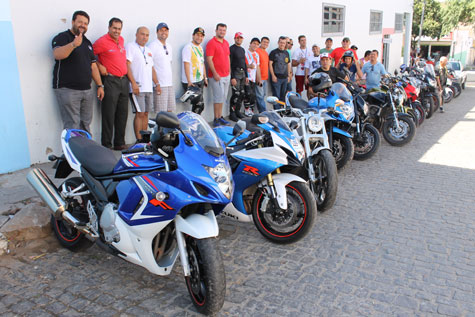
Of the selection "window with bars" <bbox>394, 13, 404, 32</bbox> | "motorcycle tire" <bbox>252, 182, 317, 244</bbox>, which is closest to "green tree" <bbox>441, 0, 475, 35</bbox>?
"window with bars" <bbox>394, 13, 404, 32</bbox>

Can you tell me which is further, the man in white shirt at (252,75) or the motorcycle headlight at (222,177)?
the man in white shirt at (252,75)

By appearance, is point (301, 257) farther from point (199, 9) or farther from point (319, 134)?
point (199, 9)

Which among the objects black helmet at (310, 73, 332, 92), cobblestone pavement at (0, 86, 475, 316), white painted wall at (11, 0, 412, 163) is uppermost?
white painted wall at (11, 0, 412, 163)

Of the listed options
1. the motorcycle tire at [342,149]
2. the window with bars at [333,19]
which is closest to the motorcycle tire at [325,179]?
the motorcycle tire at [342,149]

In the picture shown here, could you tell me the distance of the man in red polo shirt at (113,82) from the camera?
6188 mm

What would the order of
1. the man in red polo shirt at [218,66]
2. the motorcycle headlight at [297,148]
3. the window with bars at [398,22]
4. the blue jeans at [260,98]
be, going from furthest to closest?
the window with bars at [398,22], the blue jeans at [260,98], the man in red polo shirt at [218,66], the motorcycle headlight at [297,148]

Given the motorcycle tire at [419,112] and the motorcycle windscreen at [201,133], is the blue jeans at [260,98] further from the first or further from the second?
the motorcycle windscreen at [201,133]

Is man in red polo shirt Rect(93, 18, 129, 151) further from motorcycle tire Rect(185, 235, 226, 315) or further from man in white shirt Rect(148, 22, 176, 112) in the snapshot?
motorcycle tire Rect(185, 235, 226, 315)

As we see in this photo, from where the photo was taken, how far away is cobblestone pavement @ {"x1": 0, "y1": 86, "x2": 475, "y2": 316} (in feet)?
10.4

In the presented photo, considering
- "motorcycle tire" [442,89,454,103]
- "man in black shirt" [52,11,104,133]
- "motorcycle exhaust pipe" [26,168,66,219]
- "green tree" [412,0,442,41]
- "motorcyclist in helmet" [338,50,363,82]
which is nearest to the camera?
"motorcycle exhaust pipe" [26,168,66,219]

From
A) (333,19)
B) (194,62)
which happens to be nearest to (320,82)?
(194,62)

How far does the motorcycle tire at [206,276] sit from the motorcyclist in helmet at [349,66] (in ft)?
22.0

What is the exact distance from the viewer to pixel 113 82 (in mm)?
6379

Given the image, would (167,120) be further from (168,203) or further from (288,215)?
(288,215)
